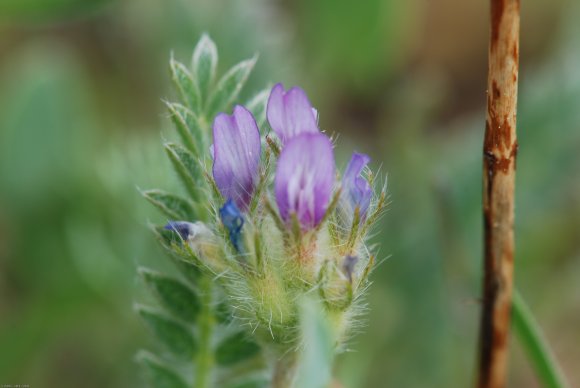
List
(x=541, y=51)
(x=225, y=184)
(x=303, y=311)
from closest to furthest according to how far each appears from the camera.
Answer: (x=303, y=311) → (x=225, y=184) → (x=541, y=51)

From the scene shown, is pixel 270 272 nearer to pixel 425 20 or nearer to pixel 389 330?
pixel 389 330

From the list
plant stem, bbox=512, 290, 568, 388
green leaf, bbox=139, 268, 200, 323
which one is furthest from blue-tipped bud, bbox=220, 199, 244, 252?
plant stem, bbox=512, 290, 568, 388

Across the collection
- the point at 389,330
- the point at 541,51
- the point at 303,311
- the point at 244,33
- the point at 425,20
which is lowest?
the point at 303,311

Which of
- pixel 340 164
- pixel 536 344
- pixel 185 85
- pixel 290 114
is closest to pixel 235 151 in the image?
pixel 290 114

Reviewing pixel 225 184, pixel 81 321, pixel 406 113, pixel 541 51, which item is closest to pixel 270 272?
pixel 225 184

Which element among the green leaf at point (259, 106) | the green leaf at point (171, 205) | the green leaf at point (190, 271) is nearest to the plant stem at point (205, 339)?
the green leaf at point (190, 271)

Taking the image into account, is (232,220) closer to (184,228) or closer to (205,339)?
(184,228)
